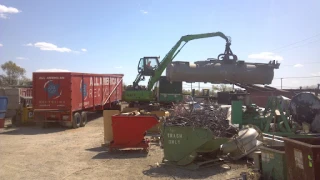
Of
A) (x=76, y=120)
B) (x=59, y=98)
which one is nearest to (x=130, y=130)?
(x=76, y=120)

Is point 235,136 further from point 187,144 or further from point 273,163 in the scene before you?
point 273,163

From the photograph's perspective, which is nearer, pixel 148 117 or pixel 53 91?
pixel 148 117

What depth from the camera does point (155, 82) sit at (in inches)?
748

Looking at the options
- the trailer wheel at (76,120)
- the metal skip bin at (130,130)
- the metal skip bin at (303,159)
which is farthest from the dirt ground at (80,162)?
the trailer wheel at (76,120)

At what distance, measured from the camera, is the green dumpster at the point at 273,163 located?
569 cm

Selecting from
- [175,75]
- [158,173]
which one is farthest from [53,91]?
[158,173]

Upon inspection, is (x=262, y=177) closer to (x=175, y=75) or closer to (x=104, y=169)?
(x=104, y=169)

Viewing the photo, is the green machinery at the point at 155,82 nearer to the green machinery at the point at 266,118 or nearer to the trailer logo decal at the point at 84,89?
the trailer logo decal at the point at 84,89

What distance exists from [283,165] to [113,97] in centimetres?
1677

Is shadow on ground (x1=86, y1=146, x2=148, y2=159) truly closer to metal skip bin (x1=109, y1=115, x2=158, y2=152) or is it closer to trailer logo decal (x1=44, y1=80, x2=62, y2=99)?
metal skip bin (x1=109, y1=115, x2=158, y2=152)

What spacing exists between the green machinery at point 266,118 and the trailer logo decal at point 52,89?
8.56 meters

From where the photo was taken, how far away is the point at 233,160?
26.3 feet

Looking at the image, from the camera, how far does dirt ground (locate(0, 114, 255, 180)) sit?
279 inches

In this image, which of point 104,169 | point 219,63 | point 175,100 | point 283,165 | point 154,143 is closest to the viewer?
point 283,165
